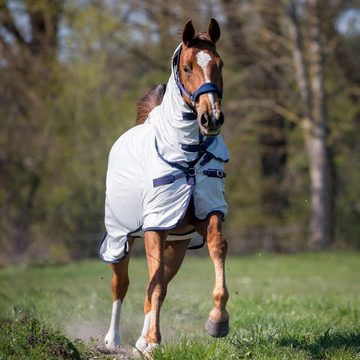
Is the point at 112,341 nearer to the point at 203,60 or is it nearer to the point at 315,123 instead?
the point at 203,60

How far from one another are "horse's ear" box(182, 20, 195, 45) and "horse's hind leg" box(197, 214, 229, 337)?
129 cm

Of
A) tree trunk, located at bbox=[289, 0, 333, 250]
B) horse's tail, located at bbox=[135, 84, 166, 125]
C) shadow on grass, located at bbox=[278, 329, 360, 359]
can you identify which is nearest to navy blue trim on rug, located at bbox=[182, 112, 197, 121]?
horse's tail, located at bbox=[135, 84, 166, 125]

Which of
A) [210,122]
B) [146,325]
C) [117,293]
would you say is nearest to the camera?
[210,122]

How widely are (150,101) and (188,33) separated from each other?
1665 millimetres

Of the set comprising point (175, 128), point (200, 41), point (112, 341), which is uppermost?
point (200, 41)

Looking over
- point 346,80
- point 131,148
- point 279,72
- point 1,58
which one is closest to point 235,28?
point 279,72

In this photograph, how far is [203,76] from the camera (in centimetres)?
616

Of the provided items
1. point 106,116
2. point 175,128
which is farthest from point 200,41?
point 106,116

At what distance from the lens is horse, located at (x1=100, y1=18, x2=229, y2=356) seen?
20.3 ft

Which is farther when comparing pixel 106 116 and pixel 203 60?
pixel 106 116

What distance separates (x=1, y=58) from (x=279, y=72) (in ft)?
26.9

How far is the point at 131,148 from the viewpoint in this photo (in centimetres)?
719

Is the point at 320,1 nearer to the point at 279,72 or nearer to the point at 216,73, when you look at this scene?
the point at 279,72

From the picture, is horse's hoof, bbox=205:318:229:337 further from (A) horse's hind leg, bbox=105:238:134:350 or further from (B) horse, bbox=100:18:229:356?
(A) horse's hind leg, bbox=105:238:134:350
